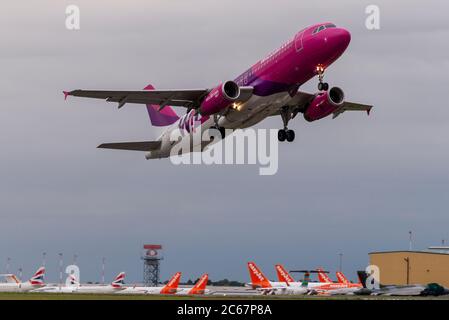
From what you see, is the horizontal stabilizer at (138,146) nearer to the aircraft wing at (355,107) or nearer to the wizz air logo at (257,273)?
the aircraft wing at (355,107)

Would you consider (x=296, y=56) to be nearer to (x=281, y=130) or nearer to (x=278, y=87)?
(x=278, y=87)

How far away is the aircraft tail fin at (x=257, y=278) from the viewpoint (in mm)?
102125

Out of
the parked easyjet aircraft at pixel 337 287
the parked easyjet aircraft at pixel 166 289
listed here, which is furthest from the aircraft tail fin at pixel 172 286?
the parked easyjet aircraft at pixel 337 287

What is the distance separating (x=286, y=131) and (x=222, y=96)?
25.3 feet

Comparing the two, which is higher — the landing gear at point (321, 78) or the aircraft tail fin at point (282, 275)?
the landing gear at point (321, 78)

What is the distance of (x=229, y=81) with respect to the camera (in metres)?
59.5

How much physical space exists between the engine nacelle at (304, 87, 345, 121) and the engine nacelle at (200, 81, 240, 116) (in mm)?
6943

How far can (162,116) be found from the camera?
79625mm

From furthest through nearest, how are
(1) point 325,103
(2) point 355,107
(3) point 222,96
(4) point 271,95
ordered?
(2) point 355,107
(1) point 325,103
(3) point 222,96
(4) point 271,95

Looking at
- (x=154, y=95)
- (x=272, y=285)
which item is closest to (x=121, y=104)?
(x=154, y=95)

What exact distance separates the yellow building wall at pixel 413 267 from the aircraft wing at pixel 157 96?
5563 cm

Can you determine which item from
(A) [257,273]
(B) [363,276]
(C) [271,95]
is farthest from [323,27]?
(A) [257,273]

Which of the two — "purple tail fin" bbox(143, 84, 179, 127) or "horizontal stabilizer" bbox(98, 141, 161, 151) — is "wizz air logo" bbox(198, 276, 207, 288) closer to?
"purple tail fin" bbox(143, 84, 179, 127)

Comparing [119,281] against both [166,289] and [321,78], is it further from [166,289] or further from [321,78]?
[321,78]
